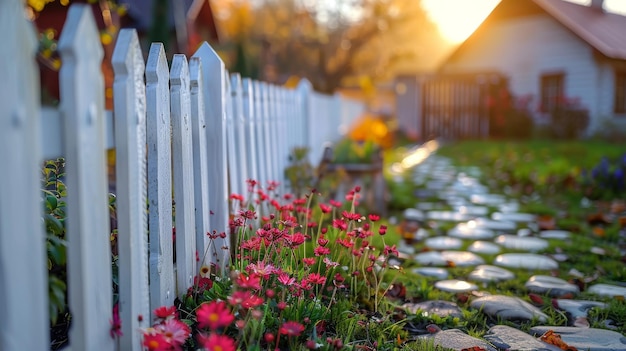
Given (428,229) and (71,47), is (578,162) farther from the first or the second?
(71,47)

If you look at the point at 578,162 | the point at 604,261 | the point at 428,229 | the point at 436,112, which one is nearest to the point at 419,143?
the point at 436,112

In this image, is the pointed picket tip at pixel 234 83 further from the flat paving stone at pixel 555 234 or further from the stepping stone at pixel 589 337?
the flat paving stone at pixel 555 234

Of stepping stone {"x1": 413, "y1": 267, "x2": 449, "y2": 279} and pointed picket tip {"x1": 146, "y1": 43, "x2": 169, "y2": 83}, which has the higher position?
pointed picket tip {"x1": 146, "y1": 43, "x2": 169, "y2": 83}

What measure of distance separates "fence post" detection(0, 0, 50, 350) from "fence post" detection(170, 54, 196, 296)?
2.88 ft

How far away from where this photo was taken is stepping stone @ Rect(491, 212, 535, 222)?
18.9ft

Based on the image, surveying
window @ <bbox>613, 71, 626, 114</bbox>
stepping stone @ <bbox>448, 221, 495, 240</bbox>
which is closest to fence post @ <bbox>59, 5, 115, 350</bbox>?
stepping stone @ <bbox>448, 221, 495, 240</bbox>

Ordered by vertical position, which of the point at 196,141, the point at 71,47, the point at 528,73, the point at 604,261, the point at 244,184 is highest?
the point at 528,73

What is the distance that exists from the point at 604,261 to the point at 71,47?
3.80 meters

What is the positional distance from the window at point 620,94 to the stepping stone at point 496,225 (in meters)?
13.2

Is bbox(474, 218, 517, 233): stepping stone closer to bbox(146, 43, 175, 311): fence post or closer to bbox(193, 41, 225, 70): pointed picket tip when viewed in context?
bbox(193, 41, 225, 70): pointed picket tip

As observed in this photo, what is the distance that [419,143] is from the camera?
17688 mm

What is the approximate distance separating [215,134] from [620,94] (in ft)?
55.6

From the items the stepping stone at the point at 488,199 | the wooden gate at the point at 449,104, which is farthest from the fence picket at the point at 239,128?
the wooden gate at the point at 449,104

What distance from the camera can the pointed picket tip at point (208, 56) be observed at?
8.97 ft
